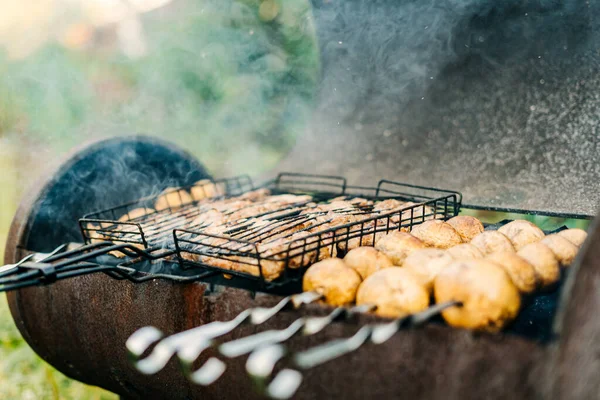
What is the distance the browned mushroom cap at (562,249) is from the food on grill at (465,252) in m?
0.33

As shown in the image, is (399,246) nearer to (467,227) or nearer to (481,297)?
(467,227)

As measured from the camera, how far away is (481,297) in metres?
1.72

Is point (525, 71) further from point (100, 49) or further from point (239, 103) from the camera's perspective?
point (100, 49)

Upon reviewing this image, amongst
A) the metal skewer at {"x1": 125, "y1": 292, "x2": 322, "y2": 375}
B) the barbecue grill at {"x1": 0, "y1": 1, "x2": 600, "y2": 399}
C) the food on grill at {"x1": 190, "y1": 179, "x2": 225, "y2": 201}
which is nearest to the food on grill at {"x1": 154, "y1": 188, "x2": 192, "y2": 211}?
the food on grill at {"x1": 190, "y1": 179, "x2": 225, "y2": 201}

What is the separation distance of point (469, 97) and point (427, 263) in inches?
97.4

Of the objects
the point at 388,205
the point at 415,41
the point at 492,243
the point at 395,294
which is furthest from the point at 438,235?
the point at 415,41

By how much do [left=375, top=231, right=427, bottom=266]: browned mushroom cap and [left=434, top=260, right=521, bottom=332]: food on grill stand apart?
0.54 metres

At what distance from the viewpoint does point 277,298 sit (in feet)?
6.99

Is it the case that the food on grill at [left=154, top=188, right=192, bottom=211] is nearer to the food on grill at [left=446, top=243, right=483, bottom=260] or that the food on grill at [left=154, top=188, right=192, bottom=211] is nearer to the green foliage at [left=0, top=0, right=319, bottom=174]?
the green foliage at [left=0, top=0, right=319, bottom=174]

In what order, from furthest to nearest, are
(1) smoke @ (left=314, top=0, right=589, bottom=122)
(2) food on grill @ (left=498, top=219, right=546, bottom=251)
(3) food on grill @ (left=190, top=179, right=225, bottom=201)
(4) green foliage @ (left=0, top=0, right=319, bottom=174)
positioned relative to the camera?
(4) green foliage @ (left=0, top=0, right=319, bottom=174) < (3) food on grill @ (left=190, top=179, right=225, bottom=201) < (1) smoke @ (left=314, top=0, right=589, bottom=122) < (2) food on grill @ (left=498, top=219, right=546, bottom=251)

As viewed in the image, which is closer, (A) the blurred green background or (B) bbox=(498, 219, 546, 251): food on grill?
(B) bbox=(498, 219, 546, 251): food on grill

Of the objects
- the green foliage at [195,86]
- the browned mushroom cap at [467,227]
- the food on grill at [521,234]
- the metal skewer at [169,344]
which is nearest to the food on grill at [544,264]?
the food on grill at [521,234]

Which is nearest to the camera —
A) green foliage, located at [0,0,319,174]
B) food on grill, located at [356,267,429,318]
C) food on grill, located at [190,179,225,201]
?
food on grill, located at [356,267,429,318]

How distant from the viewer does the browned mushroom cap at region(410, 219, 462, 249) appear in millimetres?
2543
